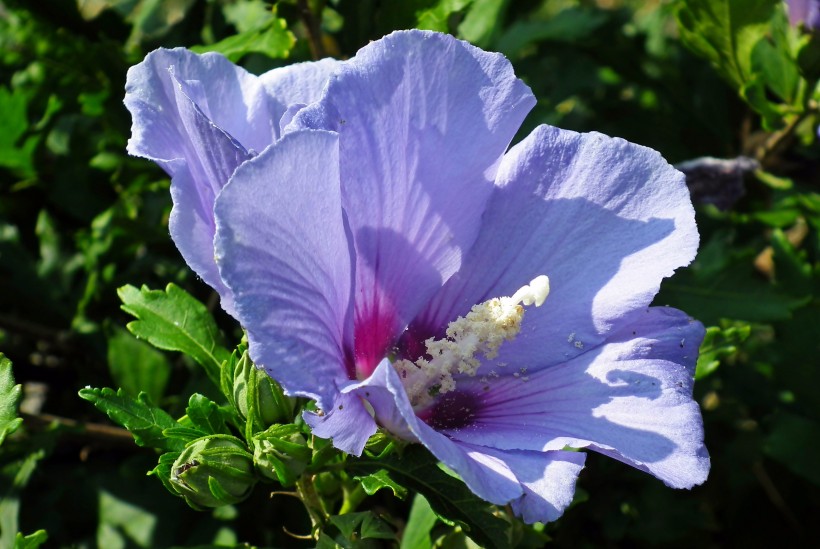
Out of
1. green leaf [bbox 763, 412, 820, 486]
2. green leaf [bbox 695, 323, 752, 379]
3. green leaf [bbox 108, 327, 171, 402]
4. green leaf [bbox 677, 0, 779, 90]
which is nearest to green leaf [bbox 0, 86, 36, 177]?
green leaf [bbox 108, 327, 171, 402]

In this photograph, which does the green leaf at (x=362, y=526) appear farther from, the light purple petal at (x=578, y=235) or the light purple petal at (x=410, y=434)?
the light purple petal at (x=578, y=235)

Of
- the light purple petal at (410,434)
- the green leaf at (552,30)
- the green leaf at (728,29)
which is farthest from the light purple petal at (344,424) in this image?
the green leaf at (552,30)

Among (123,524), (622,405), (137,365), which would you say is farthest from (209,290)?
(622,405)

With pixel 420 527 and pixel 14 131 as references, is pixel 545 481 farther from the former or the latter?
pixel 14 131

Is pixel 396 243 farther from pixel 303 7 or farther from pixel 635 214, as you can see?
pixel 303 7

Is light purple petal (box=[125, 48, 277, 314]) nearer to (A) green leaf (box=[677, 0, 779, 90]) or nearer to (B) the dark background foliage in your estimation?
(B) the dark background foliage
